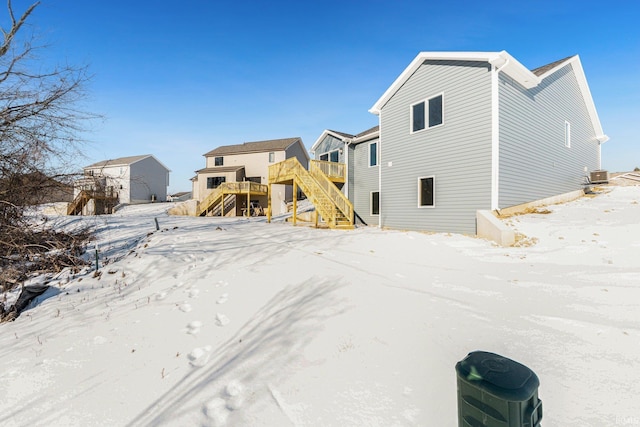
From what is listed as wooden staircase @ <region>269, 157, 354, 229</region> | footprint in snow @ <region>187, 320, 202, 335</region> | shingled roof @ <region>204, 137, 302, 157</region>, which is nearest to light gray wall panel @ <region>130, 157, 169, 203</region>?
shingled roof @ <region>204, 137, 302, 157</region>

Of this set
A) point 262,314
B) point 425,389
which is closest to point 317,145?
point 262,314

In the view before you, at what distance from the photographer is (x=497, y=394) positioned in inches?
55.9

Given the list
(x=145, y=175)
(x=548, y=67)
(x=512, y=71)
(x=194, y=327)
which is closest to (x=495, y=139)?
(x=512, y=71)

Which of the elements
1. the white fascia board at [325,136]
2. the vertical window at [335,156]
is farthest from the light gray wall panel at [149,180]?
the vertical window at [335,156]

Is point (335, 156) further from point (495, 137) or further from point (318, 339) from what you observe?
point (318, 339)

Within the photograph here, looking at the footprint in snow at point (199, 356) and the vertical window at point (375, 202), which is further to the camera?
the vertical window at point (375, 202)

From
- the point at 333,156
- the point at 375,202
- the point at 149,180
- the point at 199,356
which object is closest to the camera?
the point at 199,356

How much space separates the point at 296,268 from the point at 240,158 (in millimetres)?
28889

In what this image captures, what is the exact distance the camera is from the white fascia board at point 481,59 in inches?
362

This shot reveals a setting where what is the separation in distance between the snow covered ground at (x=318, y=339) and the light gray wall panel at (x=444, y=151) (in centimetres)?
381

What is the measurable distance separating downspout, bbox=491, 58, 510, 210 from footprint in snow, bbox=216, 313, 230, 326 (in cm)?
902

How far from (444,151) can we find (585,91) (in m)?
10.1

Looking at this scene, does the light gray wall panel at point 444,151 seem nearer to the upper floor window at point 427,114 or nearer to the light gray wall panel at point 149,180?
the upper floor window at point 427,114

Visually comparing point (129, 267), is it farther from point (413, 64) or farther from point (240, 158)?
point (240, 158)
